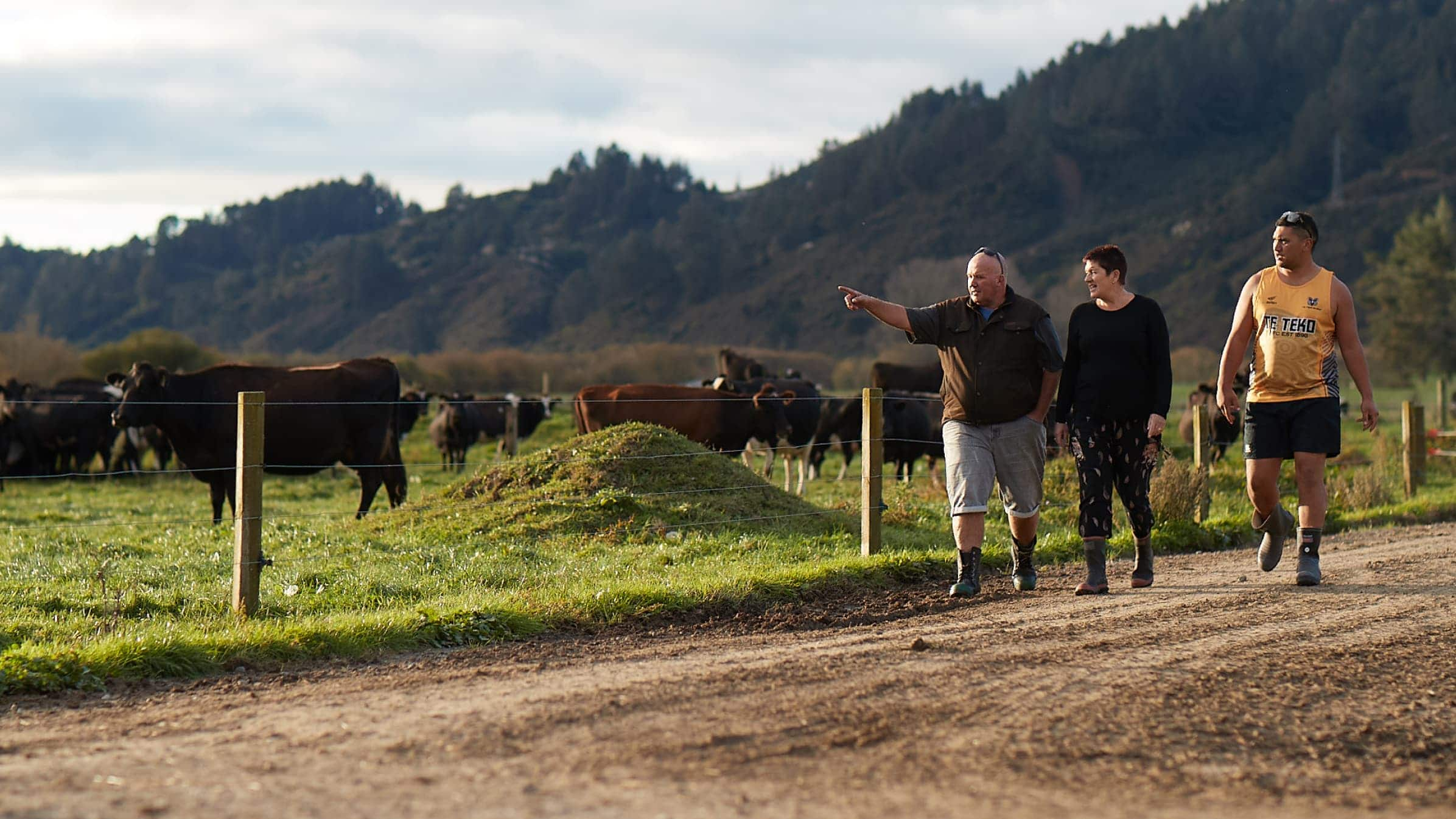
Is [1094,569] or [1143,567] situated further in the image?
[1143,567]

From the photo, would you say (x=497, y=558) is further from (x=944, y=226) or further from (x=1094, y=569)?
(x=944, y=226)

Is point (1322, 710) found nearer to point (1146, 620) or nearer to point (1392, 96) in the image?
point (1146, 620)

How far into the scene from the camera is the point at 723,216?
19200 cm

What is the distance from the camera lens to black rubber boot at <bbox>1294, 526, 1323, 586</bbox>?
27.2 ft

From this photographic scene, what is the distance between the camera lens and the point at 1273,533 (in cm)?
848

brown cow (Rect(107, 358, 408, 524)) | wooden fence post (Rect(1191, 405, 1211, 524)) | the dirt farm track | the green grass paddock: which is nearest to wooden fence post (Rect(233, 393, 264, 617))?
the green grass paddock

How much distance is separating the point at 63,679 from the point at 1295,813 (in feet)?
17.3

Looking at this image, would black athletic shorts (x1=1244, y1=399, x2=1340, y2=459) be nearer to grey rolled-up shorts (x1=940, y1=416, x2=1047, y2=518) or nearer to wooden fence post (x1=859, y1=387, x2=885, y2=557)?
grey rolled-up shorts (x1=940, y1=416, x2=1047, y2=518)

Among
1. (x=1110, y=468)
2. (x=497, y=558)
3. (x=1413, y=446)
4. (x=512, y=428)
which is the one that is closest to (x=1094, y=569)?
(x=1110, y=468)

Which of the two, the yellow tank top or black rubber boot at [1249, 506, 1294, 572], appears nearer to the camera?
the yellow tank top

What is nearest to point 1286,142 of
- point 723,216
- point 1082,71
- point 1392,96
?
point 1392,96

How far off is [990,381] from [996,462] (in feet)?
1.76

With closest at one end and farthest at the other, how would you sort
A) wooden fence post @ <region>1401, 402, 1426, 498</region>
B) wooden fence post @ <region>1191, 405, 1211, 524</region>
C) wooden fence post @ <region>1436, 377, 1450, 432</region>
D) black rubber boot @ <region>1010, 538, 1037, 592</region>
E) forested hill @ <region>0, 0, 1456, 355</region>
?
black rubber boot @ <region>1010, 538, 1037, 592</region>, wooden fence post @ <region>1191, 405, 1211, 524</region>, wooden fence post @ <region>1401, 402, 1426, 498</region>, wooden fence post @ <region>1436, 377, 1450, 432</region>, forested hill @ <region>0, 0, 1456, 355</region>

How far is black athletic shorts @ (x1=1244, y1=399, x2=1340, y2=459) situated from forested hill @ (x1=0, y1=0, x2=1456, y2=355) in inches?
3697
